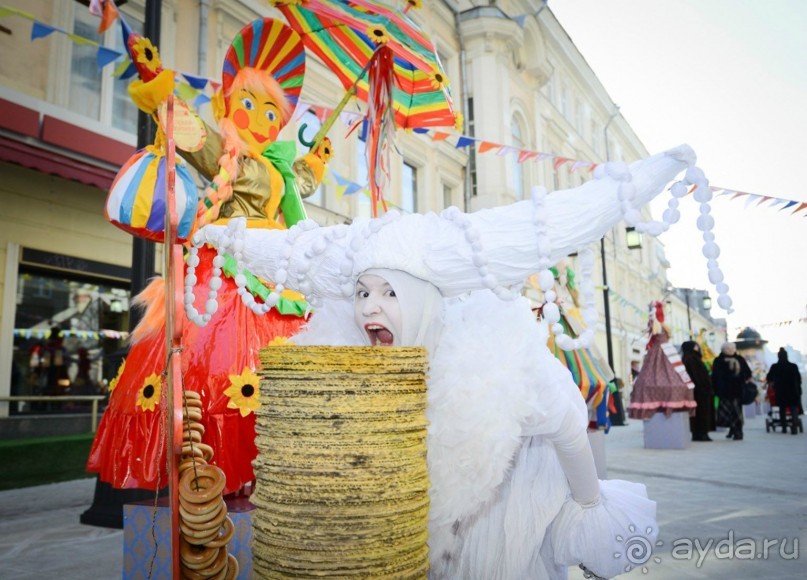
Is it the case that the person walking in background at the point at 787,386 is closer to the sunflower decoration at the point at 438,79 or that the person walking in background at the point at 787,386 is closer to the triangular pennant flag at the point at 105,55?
the sunflower decoration at the point at 438,79

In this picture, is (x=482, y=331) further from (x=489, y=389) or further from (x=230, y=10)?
(x=230, y=10)

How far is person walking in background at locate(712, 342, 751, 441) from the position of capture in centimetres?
870

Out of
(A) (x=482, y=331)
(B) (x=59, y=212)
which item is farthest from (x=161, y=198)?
(B) (x=59, y=212)

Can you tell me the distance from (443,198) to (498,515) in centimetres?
1339

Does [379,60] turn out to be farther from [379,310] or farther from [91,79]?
[91,79]

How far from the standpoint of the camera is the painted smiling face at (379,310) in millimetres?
1604

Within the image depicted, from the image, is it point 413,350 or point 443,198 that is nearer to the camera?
point 413,350

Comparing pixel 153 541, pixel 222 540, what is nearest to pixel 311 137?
pixel 153 541

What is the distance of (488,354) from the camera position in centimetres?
159

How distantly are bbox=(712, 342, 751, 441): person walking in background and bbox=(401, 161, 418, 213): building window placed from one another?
281 inches

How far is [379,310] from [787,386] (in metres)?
10.1

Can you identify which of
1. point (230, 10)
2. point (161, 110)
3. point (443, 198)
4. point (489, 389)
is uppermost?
point (230, 10)

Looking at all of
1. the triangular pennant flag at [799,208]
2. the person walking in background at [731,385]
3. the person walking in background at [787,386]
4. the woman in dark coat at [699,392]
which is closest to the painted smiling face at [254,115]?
the triangular pennant flag at [799,208]

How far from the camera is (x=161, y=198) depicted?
89.2 inches
